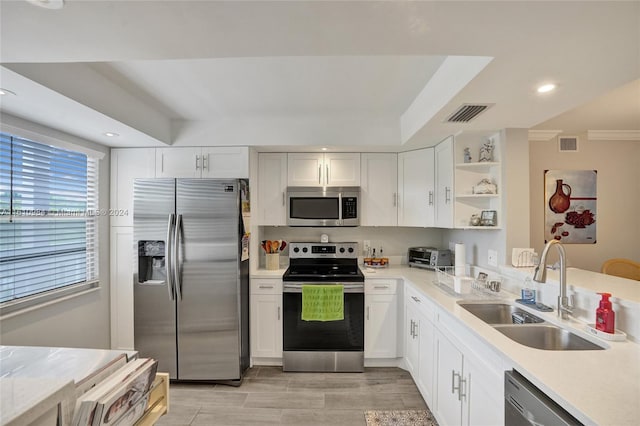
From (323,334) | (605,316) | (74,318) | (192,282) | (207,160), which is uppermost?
(207,160)

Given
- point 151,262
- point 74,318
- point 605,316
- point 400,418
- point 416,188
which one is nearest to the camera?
point 605,316

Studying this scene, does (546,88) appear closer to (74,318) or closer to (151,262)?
(151,262)

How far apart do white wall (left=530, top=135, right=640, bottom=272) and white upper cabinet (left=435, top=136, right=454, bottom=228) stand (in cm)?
100

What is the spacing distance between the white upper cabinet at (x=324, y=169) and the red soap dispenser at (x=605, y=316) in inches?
85.1

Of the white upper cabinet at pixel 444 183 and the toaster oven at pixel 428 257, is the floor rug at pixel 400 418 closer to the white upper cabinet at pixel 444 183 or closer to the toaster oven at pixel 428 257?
the toaster oven at pixel 428 257

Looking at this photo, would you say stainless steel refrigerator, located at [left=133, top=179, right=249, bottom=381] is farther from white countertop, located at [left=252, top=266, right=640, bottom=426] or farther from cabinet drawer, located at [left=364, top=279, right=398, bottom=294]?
white countertop, located at [left=252, top=266, right=640, bottom=426]

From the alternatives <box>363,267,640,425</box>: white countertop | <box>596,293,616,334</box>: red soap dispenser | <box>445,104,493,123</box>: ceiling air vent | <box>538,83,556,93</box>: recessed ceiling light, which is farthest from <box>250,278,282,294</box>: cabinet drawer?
<box>538,83,556,93</box>: recessed ceiling light

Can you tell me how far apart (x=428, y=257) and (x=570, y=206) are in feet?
4.83

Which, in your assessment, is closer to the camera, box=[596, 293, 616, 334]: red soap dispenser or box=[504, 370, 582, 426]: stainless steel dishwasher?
box=[504, 370, 582, 426]: stainless steel dishwasher

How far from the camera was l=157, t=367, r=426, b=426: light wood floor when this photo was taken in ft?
7.04

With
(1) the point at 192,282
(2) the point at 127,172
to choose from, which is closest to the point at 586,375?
(1) the point at 192,282

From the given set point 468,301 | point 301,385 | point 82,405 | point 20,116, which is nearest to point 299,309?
point 301,385

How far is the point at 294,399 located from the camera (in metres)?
2.37

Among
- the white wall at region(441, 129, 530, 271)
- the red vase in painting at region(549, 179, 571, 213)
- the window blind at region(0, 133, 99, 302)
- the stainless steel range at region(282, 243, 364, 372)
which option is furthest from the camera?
the red vase in painting at region(549, 179, 571, 213)
